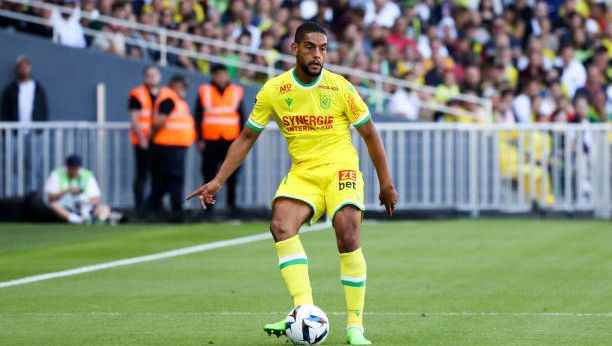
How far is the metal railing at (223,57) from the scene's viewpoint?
87.1 ft

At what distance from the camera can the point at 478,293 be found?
13305 mm

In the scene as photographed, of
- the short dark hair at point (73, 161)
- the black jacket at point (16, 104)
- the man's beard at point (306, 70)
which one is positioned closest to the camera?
the man's beard at point (306, 70)

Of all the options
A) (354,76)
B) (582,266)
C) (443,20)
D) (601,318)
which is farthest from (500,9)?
(601,318)

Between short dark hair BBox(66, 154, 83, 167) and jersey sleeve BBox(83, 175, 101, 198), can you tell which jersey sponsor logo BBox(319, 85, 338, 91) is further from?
jersey sleeve BBox(83, 175, 101, 198)

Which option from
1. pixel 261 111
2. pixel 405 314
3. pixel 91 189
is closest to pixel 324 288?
pixel 405 314

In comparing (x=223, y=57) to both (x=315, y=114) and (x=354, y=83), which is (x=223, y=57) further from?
(x=315, y=114)

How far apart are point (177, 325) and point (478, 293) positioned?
3.14 m

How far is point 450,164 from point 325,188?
14386 millimetres

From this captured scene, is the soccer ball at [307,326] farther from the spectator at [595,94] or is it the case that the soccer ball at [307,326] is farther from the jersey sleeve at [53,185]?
the spectator at [595,94]

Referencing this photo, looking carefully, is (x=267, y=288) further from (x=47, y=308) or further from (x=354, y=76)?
(x=354, y=76)

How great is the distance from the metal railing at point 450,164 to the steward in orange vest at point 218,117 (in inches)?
27.7

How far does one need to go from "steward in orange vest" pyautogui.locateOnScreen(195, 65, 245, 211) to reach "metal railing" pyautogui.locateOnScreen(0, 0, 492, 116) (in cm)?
295

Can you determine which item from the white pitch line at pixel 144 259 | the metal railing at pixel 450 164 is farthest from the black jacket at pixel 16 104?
the white pitch line at pixel 144 259

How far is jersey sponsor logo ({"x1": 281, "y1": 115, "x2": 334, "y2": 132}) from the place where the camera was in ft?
33.6
